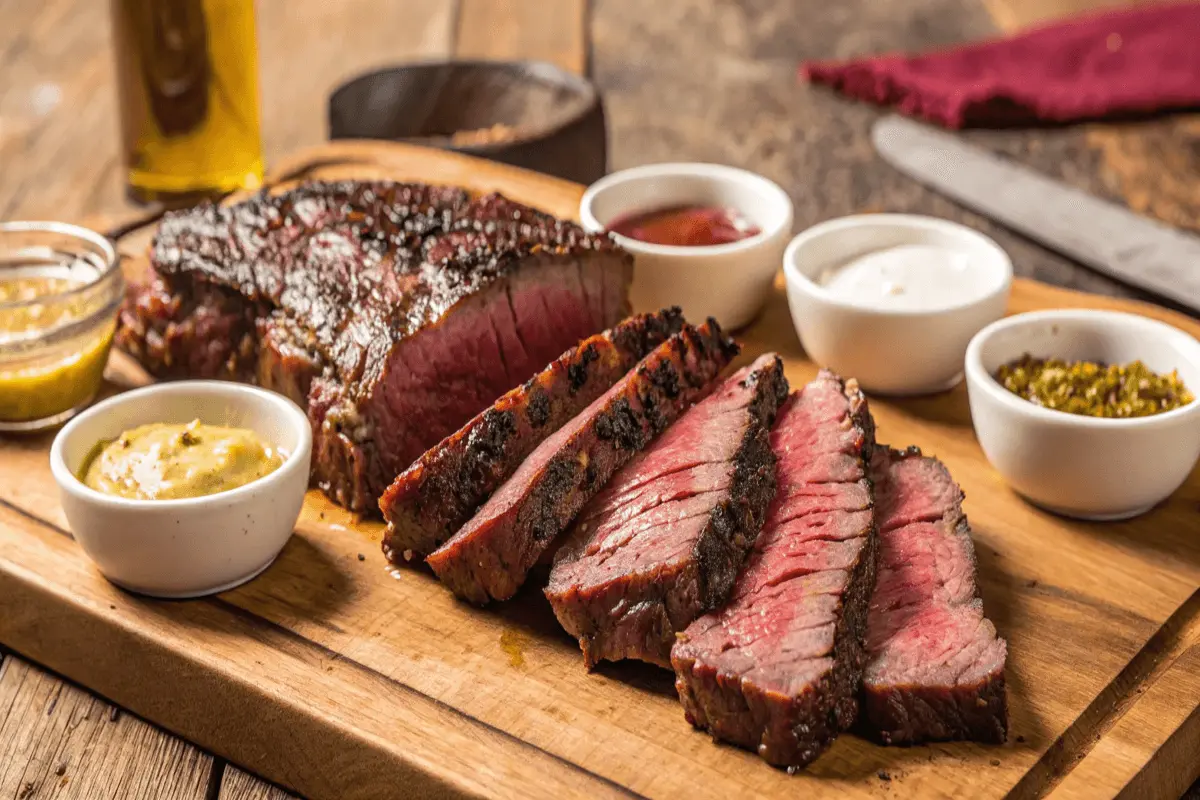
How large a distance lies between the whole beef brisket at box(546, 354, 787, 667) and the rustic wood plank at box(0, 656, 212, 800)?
102cm

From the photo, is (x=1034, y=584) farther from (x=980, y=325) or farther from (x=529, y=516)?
(x=529, y=516)

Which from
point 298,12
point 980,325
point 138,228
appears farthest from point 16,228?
point 298,12

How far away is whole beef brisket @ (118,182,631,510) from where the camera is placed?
392cm

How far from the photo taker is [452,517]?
362 cm

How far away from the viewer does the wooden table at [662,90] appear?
20.9 feet

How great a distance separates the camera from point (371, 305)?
404 cm

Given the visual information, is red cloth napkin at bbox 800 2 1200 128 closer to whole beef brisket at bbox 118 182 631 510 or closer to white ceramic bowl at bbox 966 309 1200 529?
white ceramic bowl at bbox 966 309 1200 529

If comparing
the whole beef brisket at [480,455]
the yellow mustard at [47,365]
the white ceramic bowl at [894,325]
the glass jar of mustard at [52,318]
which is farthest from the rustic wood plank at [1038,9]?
the yellow mustard at [47,365]

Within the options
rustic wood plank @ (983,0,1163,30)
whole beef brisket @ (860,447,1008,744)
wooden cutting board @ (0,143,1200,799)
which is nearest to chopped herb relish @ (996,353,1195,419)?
wooden cutting board @ (0,143,1200,799)

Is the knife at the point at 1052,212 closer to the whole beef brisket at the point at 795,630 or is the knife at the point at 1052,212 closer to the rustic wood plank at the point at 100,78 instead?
the whole beef brisket at the point at 795,630

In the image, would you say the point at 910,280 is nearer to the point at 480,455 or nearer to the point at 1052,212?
the point at 1052,212

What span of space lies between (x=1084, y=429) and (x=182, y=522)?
2.42m

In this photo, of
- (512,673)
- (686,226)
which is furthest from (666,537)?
(686,226)

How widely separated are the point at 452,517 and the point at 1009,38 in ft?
16.5
